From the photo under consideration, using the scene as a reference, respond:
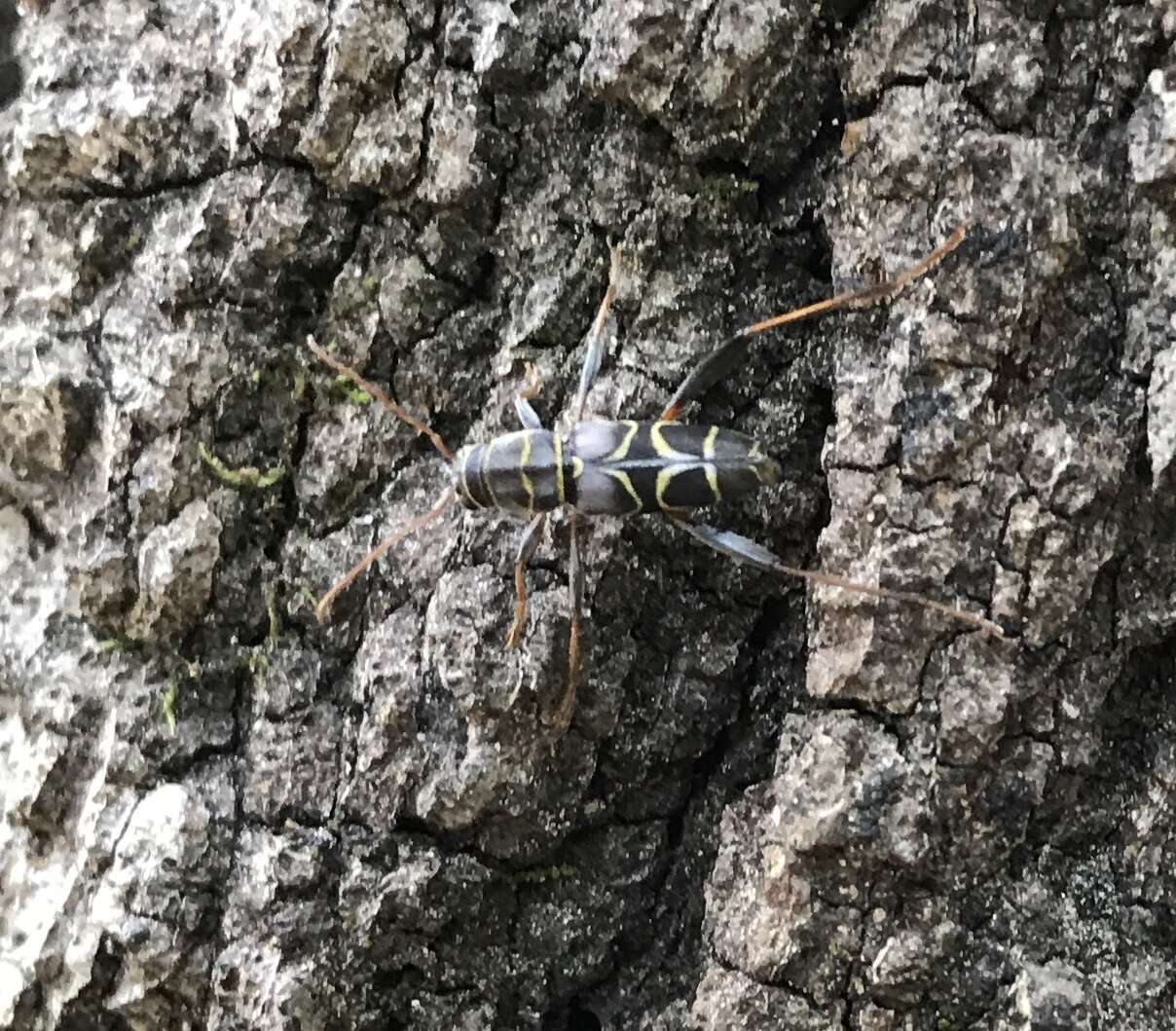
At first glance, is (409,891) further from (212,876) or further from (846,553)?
(846,553)

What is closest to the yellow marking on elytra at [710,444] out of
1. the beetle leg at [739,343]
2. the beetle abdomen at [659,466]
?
the beetle abdomen at [659,466]

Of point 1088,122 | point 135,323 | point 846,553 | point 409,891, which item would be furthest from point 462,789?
point 1088,122

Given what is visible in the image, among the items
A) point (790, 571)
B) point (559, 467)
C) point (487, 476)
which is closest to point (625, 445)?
point (559, 467)

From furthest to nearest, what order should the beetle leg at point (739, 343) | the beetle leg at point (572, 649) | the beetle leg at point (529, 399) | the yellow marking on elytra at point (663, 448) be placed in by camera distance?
the beetle leg at point (529, 399), the yellow marking on elytra at point (663, 448), the beetle leg at point (572, 649), the beetle leg at point (739, 343)

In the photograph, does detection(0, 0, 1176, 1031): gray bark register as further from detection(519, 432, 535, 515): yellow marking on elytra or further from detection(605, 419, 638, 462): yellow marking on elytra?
detection(519, 432, 535, 515): yellow marking on elytra

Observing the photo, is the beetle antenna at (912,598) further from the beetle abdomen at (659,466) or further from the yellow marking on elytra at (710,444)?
the yellow marking on elytra at (710,444)

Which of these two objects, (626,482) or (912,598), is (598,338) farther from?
(912,598)

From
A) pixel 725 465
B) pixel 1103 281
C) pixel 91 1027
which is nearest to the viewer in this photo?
pixel 1103 281
